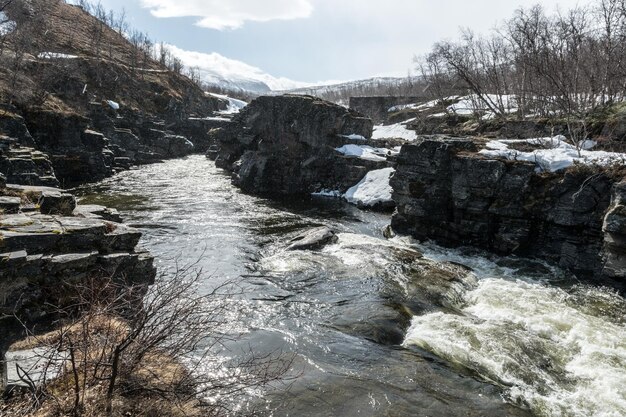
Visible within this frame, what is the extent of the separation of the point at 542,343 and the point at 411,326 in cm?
366

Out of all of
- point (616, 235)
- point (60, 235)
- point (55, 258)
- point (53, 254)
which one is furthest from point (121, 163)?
point (616, 235)

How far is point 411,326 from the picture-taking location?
38.2ft

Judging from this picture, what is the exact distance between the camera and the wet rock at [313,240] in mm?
19047

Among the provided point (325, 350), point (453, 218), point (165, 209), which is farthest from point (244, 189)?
point (325, 350)

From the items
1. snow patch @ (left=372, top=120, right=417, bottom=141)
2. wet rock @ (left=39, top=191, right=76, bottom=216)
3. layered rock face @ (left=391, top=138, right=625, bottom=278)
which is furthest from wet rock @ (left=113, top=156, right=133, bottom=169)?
wet rock @ (left=39, top=191, right=76, bottom=216)

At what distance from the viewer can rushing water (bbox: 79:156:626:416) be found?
8.30m

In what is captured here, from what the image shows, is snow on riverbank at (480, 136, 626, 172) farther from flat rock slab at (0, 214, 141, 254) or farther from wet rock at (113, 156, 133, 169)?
wet rock at (113, 156, 133, 169)

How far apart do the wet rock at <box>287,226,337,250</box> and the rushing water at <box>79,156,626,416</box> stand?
619 millimetres

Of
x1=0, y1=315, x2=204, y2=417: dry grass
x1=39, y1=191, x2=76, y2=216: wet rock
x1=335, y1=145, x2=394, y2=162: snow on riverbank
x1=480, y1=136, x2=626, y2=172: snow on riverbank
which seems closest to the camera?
x1=0, y1=315, x2=204, y2=417: dry grass

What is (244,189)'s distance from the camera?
38.3m

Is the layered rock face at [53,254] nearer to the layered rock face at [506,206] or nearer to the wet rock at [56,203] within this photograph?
the wet rock at [56,203]

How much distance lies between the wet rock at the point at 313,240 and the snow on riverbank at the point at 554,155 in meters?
9.82

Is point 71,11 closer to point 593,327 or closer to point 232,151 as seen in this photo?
point 232,151

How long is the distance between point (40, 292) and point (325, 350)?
7034mm
